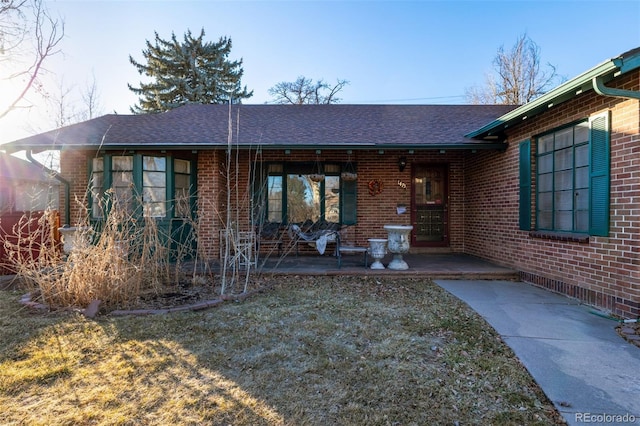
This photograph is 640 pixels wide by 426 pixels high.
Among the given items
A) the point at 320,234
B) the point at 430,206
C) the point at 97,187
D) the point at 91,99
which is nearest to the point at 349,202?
the point at 320,234

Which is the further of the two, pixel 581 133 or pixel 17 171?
pixel 17 171

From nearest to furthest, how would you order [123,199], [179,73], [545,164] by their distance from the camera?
[545,164], [123,199], [179,73]

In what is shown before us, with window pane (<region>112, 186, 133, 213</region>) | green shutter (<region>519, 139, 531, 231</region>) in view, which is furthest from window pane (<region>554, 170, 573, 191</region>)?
window pane (<region>112, 186, 133, 213</region>)

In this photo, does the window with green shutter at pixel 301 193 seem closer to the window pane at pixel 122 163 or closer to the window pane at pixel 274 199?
the window pane at pixel 274 199

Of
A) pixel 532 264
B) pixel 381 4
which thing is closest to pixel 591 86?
pixel 532 264

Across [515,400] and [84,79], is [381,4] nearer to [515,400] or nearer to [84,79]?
[515,400]

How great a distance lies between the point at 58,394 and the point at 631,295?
550cm

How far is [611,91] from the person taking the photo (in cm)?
349

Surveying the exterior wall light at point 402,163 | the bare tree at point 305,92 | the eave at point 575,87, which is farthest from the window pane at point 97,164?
the bare tree at point 305,92

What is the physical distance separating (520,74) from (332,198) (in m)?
17.0

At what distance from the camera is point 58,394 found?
2.25m

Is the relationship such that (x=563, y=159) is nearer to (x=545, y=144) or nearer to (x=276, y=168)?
(x=545, y=144)

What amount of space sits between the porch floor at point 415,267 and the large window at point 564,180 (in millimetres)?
1191

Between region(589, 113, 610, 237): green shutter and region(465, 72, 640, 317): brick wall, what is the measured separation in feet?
0.20
